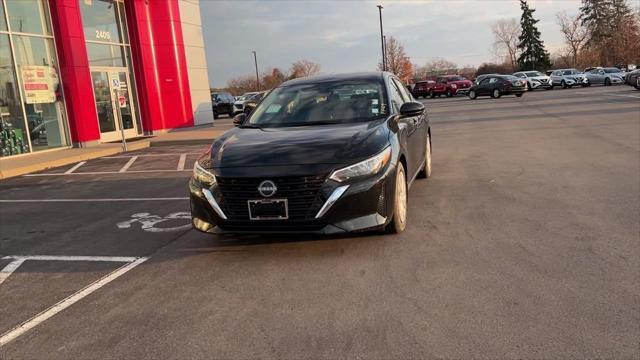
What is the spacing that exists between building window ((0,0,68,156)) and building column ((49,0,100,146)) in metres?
0.22

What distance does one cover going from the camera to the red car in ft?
149

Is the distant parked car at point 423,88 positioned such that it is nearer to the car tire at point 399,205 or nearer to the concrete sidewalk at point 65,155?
the concrete sidewalk at point 65,155

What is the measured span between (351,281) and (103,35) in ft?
56.5

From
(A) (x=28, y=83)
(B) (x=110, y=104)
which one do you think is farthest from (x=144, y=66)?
(A) (x=28, y=83)

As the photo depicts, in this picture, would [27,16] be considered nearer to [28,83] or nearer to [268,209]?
[28,83]

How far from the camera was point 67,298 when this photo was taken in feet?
13.8

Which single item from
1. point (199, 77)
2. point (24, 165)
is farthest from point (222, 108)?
point (24, 165)

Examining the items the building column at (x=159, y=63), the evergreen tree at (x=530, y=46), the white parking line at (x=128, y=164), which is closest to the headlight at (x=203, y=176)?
the white parking line at (x=128, y=164)

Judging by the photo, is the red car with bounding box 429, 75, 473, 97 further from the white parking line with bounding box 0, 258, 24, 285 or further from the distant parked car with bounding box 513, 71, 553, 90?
the white parking line with bounding box 0, 258, 24, 285

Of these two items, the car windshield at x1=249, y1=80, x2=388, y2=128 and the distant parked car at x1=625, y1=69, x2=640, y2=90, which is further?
the distant parked car at x1=625, y1=69, x2=640, y2=90

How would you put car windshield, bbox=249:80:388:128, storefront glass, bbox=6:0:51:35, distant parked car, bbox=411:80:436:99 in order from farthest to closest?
distant parked car, bbox=411:80:436:99 → storefront glass, bbox=6:0:51:35 → car windshield, bbox=249:80:388:128

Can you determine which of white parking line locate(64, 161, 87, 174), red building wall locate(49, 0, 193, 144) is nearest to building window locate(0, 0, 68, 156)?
red building wall locate(49, 0, 193, 144)

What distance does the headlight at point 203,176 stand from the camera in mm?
4781

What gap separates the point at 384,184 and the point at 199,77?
65.6 ft
